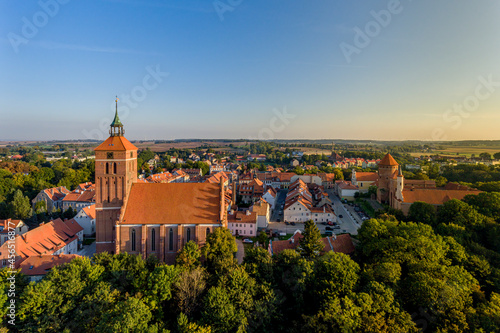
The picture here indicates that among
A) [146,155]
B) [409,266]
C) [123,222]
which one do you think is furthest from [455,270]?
[146,155]

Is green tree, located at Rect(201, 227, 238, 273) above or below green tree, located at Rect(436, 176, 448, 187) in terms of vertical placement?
below

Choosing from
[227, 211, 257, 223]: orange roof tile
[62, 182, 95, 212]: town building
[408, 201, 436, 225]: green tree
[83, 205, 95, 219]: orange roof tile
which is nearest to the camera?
[408, 201, 436, 225]: green tree

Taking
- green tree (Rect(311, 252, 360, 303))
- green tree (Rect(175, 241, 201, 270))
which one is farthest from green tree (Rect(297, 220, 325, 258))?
green tree (Rect(175, 241, 201, 270))

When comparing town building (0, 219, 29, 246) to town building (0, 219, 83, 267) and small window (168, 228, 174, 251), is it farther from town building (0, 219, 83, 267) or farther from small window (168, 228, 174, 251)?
small window (168, 228, 174, 251)

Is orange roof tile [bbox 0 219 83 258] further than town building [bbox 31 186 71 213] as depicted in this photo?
No

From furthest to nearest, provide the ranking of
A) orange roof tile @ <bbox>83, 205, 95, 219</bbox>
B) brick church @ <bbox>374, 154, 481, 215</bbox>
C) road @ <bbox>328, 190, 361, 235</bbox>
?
road @ <bbox>328, 190, 361, 235</bbox>, orange roof tile @ <bbox>83, 205, 95, 219</bbox>, brick church @ <bbox>374, 154, 481, 215</bbox>

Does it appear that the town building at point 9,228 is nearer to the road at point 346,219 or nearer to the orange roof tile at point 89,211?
the orange roof tile at point 89,211

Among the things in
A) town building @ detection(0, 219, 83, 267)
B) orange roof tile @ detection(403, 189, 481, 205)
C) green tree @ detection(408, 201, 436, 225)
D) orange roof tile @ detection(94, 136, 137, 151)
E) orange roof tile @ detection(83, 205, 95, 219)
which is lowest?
town building @ detection(0, 219, 83, 267)
